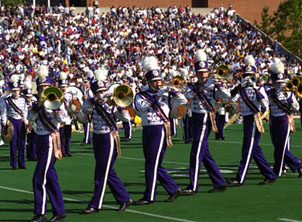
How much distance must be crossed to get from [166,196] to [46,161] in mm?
2656

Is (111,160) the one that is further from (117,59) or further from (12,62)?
(117,59)

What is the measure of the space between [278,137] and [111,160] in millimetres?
4033

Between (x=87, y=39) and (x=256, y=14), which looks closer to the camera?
(x=87, y=39)

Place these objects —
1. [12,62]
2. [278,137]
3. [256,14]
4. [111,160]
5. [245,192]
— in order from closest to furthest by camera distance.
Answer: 1. [111,160]
2. [245,192]
3. [278,137]
4. [12,62]
5. [256,14]

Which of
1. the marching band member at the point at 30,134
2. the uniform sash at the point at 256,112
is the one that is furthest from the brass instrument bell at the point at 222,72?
the marching band member at the point at 30,134

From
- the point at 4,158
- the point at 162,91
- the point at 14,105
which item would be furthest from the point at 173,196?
the point at 4,158

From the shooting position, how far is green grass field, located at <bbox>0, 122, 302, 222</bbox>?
1096cm

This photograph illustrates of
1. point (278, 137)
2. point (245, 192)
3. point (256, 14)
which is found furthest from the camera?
point (256, 14)

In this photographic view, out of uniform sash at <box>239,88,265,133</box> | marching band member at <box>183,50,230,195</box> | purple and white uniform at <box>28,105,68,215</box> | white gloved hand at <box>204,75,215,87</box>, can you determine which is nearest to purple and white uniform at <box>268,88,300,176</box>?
uniform sash at <box>239,88,265,133</box>

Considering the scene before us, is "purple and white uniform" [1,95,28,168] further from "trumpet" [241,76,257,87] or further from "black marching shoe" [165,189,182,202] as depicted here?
"black marching shoe" [165,189,182,202]

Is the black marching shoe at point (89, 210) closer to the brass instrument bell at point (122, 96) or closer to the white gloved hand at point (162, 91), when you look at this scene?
the brass instrument bell at point (122, 96)

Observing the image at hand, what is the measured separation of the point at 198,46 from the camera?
144 feet

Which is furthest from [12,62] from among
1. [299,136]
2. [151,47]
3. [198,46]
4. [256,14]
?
[256,14]

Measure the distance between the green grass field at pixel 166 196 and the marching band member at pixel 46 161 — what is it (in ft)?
1.19
